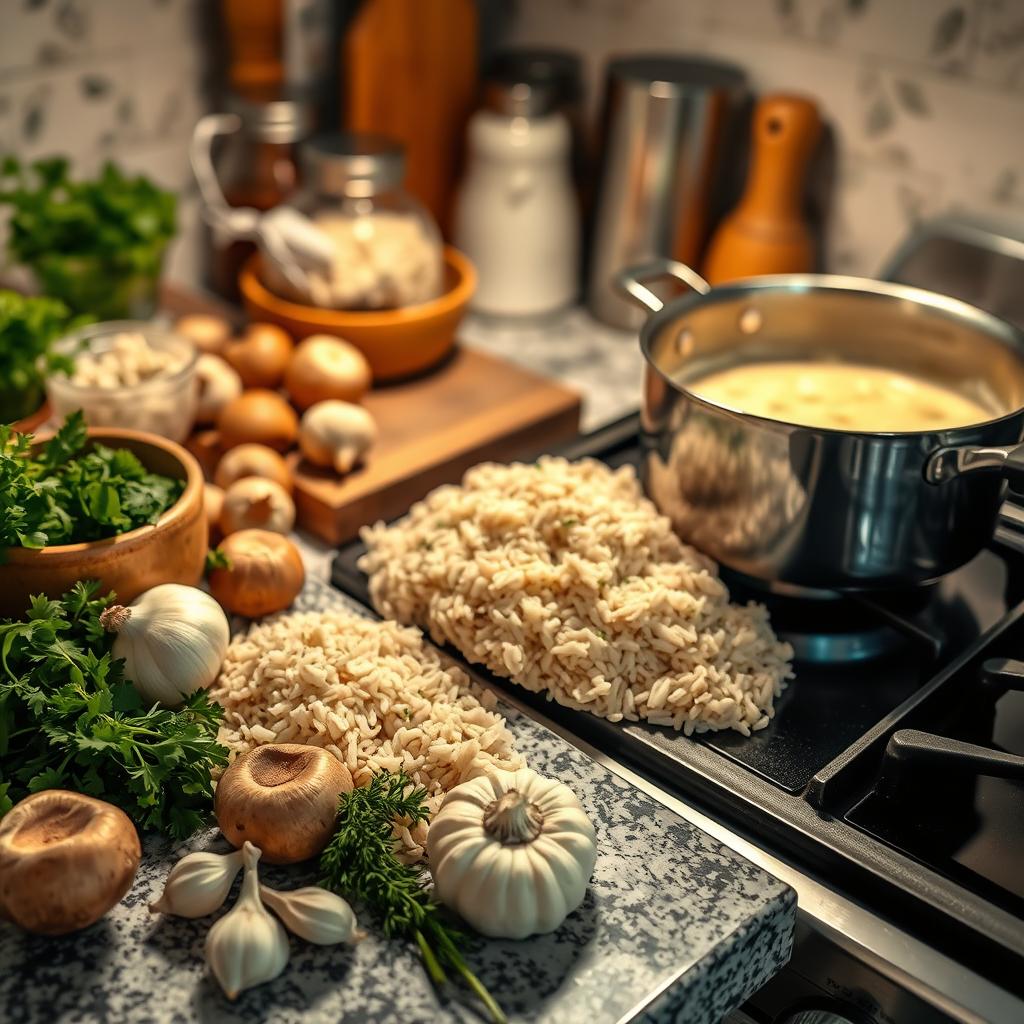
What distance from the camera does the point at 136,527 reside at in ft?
3.16

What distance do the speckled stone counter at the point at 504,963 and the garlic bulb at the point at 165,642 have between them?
13 cm

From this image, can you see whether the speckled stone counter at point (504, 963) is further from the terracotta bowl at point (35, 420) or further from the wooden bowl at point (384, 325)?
the wooden bowl at point (384, 325)

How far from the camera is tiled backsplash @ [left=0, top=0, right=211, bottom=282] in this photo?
4.93 ft

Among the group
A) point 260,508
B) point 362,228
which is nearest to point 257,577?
point 260,508

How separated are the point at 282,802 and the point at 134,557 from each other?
10.2 inches

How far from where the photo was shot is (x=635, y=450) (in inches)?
52.3

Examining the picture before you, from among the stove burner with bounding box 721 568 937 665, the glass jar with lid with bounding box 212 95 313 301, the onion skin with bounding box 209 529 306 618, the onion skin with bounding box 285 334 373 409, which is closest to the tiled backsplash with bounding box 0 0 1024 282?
the glass jar with lid with bounding box 212 95 313 301

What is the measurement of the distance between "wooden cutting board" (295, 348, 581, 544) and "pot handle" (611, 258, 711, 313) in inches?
9.0

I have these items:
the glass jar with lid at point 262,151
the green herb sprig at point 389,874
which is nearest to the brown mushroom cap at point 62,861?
the green herb sprig at point 389,874

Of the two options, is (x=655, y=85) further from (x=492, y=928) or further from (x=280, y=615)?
(x=492, y=928)

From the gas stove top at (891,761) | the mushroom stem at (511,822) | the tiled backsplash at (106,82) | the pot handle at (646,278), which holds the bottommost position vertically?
the gas stove top at (891,761)

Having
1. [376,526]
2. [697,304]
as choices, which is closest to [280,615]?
[376,526]

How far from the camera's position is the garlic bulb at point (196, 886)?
77cm

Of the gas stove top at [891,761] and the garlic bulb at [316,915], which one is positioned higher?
the gas stove top at [891,761]
